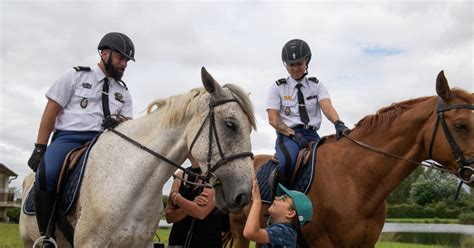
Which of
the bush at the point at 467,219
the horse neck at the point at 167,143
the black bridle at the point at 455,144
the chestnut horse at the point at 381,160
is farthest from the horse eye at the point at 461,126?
the bush at the point at 467,219

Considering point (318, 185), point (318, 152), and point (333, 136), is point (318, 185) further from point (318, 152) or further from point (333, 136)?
point (333, 136)

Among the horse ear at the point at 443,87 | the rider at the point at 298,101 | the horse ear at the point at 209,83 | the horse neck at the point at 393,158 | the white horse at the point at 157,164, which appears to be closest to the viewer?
the white horse at the point at 157,164

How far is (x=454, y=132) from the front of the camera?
17.9ft

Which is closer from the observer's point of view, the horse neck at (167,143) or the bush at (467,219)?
the horse neck at (167,143)

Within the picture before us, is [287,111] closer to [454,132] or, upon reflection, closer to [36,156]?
[454,132]

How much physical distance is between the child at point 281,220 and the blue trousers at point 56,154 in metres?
2.03

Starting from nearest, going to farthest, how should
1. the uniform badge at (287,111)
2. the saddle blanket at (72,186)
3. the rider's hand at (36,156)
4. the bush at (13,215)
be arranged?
the saddle blanket at (72,186)
the rider's hand at (36,156)
the uniform badge at (287,111)
the bush at (13,215)

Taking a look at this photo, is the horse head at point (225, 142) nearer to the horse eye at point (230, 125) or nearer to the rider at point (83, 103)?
the horse eye at point (230, 125)

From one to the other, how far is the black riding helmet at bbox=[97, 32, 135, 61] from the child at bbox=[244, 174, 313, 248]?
2.21 metres

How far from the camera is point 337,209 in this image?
572 cm

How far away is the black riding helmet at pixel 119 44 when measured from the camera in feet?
17.0

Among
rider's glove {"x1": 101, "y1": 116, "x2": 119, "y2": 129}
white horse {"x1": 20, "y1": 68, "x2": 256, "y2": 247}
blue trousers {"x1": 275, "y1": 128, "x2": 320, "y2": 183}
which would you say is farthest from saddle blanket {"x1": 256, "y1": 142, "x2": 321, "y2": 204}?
rider's glove {"x1": 101, "y1": 116, "x2": 119, "y2": 129}

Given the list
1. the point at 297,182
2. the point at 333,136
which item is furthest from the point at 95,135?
the point at 333,136

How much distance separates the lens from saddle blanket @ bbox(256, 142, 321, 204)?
19.9 ft
